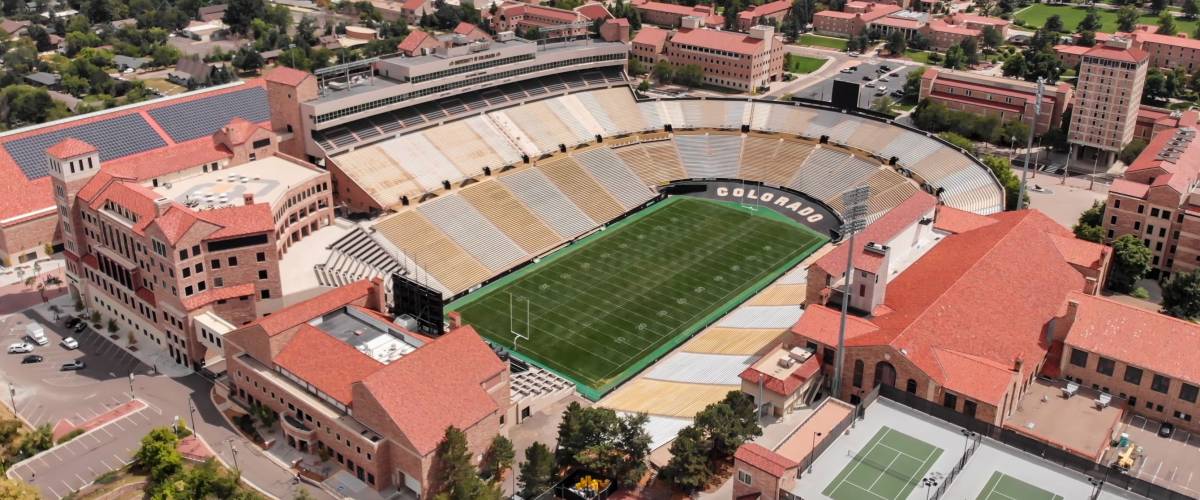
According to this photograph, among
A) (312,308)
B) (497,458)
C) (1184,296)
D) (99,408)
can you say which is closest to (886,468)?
(497,458)

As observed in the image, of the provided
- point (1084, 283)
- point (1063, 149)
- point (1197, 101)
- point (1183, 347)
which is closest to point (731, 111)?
point (1063, 149)

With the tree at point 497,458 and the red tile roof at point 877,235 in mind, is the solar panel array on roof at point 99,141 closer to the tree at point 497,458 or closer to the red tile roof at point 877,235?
the tree at point 497,458

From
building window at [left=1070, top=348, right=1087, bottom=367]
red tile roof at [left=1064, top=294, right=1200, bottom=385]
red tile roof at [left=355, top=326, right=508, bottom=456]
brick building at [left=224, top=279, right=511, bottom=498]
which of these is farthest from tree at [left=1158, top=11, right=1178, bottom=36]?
brick building at [left=224, top=279, right=511, bottom=498]

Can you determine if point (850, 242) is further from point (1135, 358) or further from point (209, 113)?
point (209, 113)

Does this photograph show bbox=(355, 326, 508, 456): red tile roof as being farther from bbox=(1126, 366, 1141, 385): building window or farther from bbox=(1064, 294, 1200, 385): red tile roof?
Answer: bbox=(1126, 366, 1141, 385): building window

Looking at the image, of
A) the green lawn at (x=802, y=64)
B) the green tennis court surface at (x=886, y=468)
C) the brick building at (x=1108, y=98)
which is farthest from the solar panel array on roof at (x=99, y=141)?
the brick building at (x=1108, y=98)

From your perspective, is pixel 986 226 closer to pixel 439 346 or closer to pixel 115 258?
pixel 439 346
